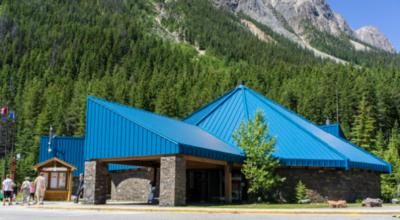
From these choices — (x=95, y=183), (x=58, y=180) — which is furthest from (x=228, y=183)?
(x=58, y=180)

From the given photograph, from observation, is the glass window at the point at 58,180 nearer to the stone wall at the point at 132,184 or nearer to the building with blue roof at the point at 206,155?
the building with blue roof at the point at 206,155

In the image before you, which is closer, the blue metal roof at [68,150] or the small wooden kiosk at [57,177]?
the small wooden kiosk at [57,177]

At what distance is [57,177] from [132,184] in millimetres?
4955

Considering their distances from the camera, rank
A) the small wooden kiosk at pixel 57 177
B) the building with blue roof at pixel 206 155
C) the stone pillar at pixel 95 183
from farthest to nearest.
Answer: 1. the small wooden kiosk at pixel 57 177
2. the stone pillar at pixel 95 183
3. the building with blue roof at pixel 206 155

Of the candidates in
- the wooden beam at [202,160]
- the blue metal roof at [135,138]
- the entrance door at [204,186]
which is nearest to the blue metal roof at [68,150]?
the entrance door at [204,186]

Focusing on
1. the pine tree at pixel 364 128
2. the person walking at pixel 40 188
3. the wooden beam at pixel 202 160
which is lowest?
the person walking at pixel 40 188

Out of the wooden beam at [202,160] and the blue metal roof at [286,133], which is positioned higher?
the blue metal roof at [286,133]

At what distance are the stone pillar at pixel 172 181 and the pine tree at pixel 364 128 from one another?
50.0 m

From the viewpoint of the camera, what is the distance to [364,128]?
244 ft

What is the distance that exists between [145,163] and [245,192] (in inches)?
241

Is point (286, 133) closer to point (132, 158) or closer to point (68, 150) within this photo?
point (132, 158)

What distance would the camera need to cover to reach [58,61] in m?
149

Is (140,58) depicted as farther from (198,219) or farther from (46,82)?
(198,219)

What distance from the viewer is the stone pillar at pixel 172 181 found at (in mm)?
21609
